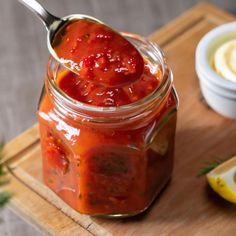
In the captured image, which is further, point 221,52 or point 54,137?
point 221,52

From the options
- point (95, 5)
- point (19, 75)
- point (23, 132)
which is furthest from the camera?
point (95, 5)

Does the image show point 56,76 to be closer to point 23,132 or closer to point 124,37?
point 124,37

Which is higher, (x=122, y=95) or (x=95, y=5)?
(x=122, y=95)

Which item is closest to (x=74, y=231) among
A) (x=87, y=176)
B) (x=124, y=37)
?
(x=87, y=176)

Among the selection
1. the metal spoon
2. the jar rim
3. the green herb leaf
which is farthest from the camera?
the green herb leaf

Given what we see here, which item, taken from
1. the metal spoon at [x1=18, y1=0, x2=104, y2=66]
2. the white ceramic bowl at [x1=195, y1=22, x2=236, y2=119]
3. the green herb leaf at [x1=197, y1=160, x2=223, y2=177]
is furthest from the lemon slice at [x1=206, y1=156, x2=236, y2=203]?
the metal spoon at [x1=18, y1=0, x2=104, y2=66]

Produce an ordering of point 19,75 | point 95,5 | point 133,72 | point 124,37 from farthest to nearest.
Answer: point 95,5, point 19,75, point 124,37, point 133,72

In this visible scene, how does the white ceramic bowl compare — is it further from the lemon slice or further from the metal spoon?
A: the metal spoon

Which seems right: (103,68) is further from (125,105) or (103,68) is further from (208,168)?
(208,168)
